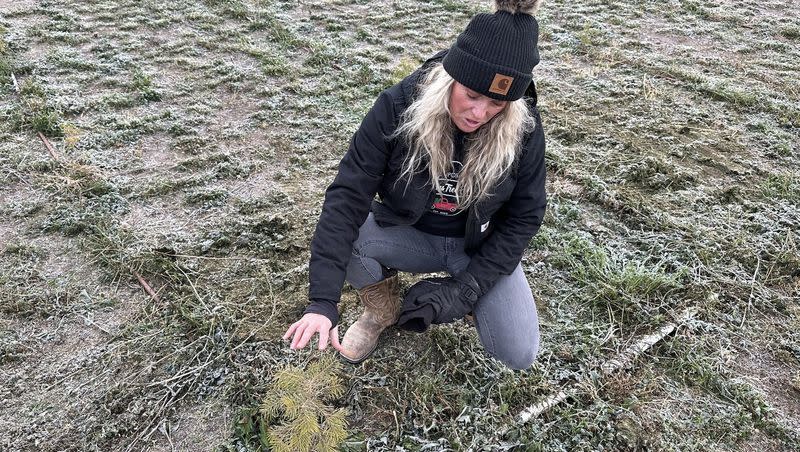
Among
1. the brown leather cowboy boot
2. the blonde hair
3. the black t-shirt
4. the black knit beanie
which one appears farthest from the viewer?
the brown leather cowboy boot

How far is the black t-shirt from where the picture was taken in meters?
1.99

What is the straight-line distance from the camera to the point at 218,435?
1.93 meters

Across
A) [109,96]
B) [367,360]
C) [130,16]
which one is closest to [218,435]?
[367,360]

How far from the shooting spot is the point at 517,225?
211 centimetres

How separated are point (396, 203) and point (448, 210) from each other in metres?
0.22

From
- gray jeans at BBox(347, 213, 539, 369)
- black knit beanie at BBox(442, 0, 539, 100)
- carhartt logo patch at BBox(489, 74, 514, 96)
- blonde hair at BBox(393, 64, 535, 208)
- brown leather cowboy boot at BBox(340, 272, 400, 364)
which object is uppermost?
black knit beanie at BBox(442, 0, 539, 100)

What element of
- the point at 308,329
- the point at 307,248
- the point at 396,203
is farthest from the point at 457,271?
the point at 307,248

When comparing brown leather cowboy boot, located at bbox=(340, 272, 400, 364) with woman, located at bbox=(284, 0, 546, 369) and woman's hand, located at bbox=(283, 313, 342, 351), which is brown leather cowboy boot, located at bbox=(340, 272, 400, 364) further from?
woman's hand, located at bbox=(283, 313, 342, 351)

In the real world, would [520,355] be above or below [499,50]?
below

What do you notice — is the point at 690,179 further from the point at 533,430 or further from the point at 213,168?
the point at 213,168

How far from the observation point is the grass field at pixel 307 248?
6.61ft

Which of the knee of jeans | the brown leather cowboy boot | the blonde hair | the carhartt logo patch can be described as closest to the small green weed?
the brown leather cowboy boot

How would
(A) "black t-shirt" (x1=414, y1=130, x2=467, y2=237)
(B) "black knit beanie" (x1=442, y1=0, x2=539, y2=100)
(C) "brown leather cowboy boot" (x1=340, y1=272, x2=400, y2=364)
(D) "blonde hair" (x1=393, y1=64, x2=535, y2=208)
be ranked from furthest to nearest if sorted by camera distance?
1. (C) "brown leather cowboy boot" (x1=340, y1=272, x2=400, y2=364)
2. (A) "black t-shirt" (x1=414, y1=130, x2=467, y2=237)
3. (D) "blonde hair" (x1=393, y1=64, x2=535, y2=208)
4. (B) "black knit beanie" (x1=442, y1=0, x2=539, y2=100)

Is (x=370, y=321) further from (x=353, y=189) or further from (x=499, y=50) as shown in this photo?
(x=499, y=50)
